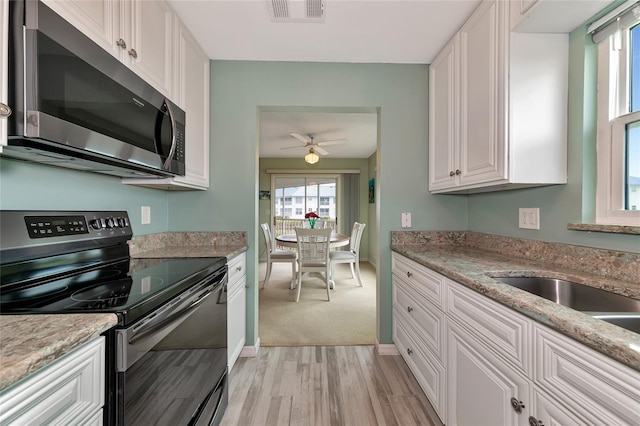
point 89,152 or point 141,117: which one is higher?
point 141,117

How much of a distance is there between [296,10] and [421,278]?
1734 millimetres

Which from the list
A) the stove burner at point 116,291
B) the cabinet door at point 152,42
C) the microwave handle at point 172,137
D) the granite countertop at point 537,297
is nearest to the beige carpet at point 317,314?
the granite countertop at point 537,297

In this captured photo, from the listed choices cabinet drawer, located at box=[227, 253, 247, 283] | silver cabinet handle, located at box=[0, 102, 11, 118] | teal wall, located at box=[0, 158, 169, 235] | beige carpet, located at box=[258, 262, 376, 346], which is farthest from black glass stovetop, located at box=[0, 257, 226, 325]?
beige carpet, located at box=[258, 262, 376, 346]

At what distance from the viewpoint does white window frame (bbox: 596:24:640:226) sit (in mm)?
1223

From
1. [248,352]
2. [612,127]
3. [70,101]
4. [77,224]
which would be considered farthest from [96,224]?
[612,127]

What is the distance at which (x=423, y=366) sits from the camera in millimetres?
1637

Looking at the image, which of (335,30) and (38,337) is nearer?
(38,337)

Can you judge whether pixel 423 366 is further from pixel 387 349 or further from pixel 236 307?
pixel 236 307

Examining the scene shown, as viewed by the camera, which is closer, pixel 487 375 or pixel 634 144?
pixel 487 375

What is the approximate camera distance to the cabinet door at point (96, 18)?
89 cm

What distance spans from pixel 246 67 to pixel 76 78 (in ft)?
4.83

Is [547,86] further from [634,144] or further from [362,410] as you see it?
[362,410]

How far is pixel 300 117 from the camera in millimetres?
3748

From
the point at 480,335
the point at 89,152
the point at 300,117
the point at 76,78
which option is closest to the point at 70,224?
the point at 89,152
